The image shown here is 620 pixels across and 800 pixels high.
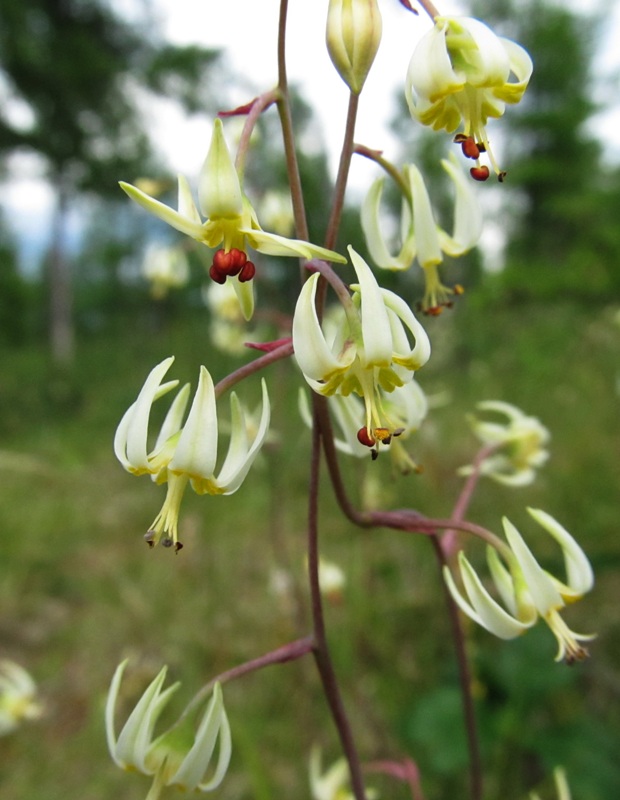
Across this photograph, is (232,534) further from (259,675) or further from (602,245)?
(602,245)

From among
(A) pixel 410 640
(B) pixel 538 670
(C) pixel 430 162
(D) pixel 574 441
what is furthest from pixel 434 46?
(C) pixel 430 162

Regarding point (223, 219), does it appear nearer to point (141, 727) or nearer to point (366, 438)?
point (366, 438)

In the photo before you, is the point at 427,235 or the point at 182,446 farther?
the point at 427,235

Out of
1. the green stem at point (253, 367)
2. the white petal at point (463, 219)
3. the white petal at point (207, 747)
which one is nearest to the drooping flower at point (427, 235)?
the white petal at point (463, 219)

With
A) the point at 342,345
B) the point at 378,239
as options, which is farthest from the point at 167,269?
the point at 342,345

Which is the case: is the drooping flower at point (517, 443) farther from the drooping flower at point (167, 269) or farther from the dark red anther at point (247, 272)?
the drooping flower at point (167, 269)

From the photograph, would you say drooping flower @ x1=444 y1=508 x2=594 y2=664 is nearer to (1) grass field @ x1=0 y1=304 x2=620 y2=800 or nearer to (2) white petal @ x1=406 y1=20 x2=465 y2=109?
(1) grass field @ x1=0 y1=304 x2=620 y2=800

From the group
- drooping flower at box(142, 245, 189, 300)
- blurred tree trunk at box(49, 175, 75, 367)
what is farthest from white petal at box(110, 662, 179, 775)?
blurred tree trunk at box(49, 175, 75, 367)

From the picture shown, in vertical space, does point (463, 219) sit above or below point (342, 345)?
above
